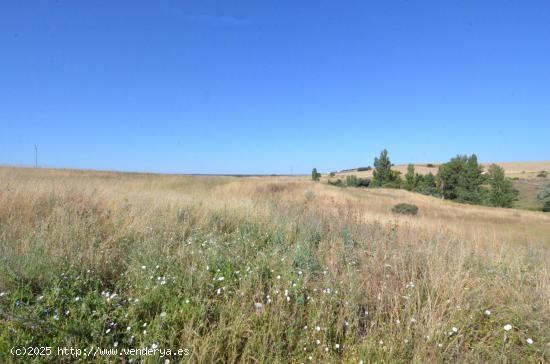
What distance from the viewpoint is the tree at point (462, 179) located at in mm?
50731

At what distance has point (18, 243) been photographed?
3.56m

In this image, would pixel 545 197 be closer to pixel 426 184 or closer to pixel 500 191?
pixel 500 191

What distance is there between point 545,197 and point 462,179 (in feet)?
39.4

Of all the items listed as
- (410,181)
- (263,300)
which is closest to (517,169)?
(410,181)

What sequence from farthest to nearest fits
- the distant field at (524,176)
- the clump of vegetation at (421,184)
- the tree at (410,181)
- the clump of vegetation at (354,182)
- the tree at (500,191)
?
1. the clump of vegetation at (354,182)
2. the tree at (410,181)
3. the clump of vegetation at (421,184)
4. the distant field at (524,176)
5. the tree at (500,191)

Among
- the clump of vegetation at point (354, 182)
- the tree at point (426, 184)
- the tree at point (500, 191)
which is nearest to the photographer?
the tree at point (500, 191)

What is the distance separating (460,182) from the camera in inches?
2068

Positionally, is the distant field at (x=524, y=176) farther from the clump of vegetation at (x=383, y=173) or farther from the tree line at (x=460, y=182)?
the clump of vegetation at (x=383, y=173)

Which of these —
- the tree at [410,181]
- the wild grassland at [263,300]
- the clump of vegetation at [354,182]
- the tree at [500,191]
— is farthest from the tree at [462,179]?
the wild grassland at [263,300]

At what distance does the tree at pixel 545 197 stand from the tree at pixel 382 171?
79.1ft

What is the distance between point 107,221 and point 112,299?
2.67 meters

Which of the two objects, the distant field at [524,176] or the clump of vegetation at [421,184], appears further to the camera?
the clump of vegetation at [421,184]

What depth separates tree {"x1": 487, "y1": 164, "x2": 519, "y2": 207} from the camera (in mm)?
45125

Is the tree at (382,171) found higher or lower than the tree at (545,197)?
higher
